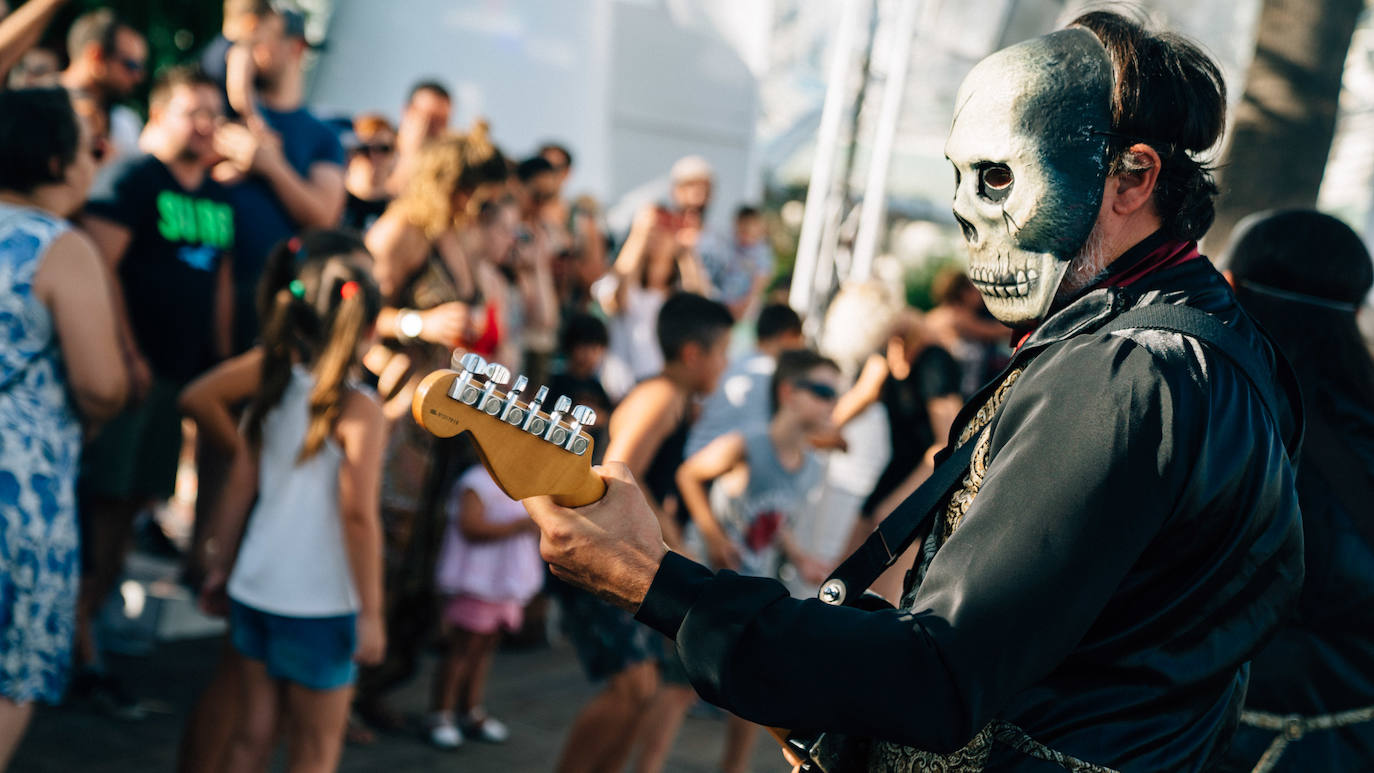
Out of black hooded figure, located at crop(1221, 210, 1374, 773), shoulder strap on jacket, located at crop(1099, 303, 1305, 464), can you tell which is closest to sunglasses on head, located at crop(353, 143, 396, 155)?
black hooded figure, located at crop(1221, 210, 1374, 773)

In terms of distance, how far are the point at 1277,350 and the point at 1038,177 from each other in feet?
1.44

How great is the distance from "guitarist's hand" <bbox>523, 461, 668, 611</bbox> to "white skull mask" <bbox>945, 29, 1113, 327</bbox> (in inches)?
21.1

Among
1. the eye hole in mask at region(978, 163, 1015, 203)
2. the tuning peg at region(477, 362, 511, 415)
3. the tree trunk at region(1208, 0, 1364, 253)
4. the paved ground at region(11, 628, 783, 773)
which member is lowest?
the paved ground at region(11, 628, 783, 773)

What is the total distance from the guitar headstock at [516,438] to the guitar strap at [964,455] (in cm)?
35

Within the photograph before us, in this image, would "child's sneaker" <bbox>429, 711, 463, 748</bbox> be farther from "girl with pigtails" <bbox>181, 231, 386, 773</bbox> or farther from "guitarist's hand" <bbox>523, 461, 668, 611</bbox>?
"guitarist's hand" <bbox>523, 461, 668, 611</bbox>

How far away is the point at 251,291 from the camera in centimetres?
→ 496

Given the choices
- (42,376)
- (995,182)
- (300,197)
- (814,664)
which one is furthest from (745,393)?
(814,664)

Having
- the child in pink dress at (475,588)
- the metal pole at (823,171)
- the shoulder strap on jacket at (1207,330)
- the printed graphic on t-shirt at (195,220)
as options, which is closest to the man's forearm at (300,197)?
the printed graphic on t-shirt at (195,220)

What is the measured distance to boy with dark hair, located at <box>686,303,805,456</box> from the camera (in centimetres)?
595

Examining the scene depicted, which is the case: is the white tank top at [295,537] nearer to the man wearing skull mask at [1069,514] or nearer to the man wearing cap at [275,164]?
the man wearing cap at [275,164]

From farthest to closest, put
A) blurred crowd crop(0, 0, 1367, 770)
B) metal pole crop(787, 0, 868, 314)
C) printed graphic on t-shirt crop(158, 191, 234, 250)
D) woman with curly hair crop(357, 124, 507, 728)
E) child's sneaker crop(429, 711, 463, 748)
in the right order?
1. metal pole crop(787, 0, 868, 314)
2. child's sneaker crop(429, 711, 463, 748)
3. printed graphic on t-shirt crop(158, 191, 234, 250)
4. woman with curly hair crop(357, 124, 507, 728)
5. blurred crowd crop(0, 0, 1367, 770)

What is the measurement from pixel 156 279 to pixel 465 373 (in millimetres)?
3686

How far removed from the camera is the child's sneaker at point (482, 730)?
16.0 feet

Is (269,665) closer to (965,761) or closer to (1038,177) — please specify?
(965,761)
